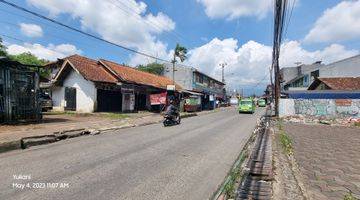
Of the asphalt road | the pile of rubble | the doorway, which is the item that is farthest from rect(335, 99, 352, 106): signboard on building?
the doorway

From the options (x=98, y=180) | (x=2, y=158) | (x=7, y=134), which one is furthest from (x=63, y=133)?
(x=98, y=180)

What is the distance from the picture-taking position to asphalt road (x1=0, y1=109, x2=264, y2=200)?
A: 6227mm

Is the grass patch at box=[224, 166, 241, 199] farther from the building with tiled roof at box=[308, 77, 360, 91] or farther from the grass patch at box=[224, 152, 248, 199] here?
the building with tiled roof at box=[308, 77, 360, 91]

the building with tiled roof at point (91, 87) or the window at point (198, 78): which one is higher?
the window at point (198, 78)

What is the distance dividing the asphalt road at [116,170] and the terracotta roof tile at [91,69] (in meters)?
19.1

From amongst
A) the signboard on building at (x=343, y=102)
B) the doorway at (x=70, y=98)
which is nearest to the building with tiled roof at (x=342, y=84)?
the signboard on building at (x=343, y=102)

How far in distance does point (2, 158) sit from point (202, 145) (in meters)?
7.08

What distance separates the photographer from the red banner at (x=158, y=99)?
38.0 m

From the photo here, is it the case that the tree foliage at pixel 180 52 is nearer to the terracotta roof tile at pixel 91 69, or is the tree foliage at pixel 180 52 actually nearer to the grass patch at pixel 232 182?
the terracotta roof tile at pixel 91 69

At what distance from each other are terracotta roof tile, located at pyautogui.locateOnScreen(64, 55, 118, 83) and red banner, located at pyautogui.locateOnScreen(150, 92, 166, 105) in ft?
19.0

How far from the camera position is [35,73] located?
19.7m

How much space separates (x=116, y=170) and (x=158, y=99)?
30.4 metres

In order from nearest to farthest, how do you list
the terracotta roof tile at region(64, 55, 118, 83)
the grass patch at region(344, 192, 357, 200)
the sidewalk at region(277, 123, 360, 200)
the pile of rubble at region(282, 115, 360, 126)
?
the grass patch at region(344, 192, 357, 200) < the sidewalk at region(277, 123, 360, 200) < the pile of rubble at region(282, 115, 360, 126) < the terracotta roof tile at region(64, 55, 118, 83)

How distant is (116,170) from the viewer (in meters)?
8.02
